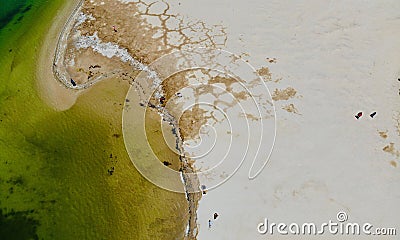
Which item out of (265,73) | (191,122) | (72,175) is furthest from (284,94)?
(72,175)

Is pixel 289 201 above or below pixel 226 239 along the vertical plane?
above

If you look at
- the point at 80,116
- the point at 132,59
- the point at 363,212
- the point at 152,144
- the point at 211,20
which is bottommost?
the point at 363,212

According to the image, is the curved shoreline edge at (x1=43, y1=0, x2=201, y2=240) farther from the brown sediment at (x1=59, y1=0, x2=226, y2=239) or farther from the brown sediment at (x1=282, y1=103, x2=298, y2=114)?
the brown sediment at (x1=282, y1=103, x2=298, y2=114)

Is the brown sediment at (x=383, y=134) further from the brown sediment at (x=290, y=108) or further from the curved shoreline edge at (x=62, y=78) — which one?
the curved shoreline edge at (x=62, y=78)

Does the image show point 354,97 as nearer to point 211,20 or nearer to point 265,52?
point 265,52

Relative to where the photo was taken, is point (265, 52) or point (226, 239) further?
point (265, 52)

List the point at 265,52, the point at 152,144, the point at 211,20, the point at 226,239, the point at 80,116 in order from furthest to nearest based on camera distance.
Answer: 1. the point at 211,20
2. the point at 265,52
3. the point at 80,116
4. the point at 152,144
5. the point at 226,239

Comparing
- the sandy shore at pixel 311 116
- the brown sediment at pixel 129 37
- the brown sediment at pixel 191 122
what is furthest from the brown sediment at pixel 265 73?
the brown sediment at pixel 191 122

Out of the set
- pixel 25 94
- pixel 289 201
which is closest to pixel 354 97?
pixel 289 201

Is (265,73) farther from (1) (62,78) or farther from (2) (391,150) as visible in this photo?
(1) (62,78)
